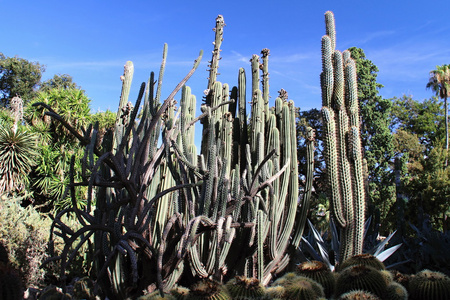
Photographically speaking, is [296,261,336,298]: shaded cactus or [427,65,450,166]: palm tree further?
[427,65,450,166]: palm tree

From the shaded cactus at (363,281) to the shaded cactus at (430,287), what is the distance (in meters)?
0.24

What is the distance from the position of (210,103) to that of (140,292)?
3.05m

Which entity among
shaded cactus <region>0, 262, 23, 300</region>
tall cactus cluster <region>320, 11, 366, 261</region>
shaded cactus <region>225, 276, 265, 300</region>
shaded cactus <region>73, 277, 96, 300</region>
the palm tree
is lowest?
shaded cactus <region>73, 277, 96, 300</region>

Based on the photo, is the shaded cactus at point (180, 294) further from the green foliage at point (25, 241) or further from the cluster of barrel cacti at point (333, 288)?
the green foliage at point (25, 241)

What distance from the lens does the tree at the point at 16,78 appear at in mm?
32906

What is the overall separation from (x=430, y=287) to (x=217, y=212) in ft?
6.82

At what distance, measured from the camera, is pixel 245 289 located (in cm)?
267

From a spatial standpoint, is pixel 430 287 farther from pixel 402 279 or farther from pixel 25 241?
pixel 25 241

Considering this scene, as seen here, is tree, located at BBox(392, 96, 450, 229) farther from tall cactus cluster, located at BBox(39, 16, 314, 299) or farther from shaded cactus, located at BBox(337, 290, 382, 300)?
shaded cactus, located at BBox(337, 290, 382, 300)

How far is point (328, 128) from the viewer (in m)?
5.30


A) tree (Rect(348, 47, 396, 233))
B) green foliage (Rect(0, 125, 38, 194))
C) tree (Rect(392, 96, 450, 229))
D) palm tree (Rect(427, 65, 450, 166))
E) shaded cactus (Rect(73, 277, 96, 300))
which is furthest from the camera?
palm tree (Rect(427, 65, 450, 166))

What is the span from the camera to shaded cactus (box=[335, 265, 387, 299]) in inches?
102

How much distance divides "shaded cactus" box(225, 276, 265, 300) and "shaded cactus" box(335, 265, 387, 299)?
1.90 feet

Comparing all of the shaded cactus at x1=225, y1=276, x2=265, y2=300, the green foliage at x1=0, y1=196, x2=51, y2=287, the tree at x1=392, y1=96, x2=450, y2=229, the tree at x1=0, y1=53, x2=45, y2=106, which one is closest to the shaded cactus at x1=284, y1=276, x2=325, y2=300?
the shaded cactus at x1=225, y1=276, x2=265, y2=300
